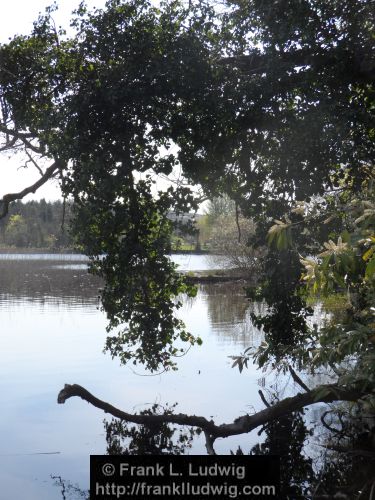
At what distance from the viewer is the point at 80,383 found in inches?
437

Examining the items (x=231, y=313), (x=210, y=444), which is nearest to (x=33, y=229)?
(x=231, y=313)

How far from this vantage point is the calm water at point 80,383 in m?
7.80

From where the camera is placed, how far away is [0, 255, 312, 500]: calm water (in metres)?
7.80

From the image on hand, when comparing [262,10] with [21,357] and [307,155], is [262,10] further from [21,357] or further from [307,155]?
[21,357]

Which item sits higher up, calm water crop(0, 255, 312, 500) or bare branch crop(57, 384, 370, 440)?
bare branch crop(57, 384, 370, 440)

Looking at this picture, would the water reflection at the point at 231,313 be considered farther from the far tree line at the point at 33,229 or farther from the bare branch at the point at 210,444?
the far tree line at the point at 33,229

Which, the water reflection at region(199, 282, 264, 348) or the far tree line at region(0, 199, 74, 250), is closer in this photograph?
the water reflection at region(199, 282, 264, 348)

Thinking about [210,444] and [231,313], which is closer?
[210,444]

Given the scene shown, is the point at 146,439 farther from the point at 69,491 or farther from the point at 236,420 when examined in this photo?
the point at 236,420

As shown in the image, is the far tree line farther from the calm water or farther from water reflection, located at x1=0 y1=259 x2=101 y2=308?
the calm water

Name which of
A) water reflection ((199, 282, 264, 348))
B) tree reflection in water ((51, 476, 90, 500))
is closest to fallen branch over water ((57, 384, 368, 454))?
tree reflection in water ((51, 476, 90, 500))

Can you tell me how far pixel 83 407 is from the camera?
32.1 feet

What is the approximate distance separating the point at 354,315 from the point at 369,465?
1.43m

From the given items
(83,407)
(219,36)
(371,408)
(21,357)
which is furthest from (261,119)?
(21,357)
